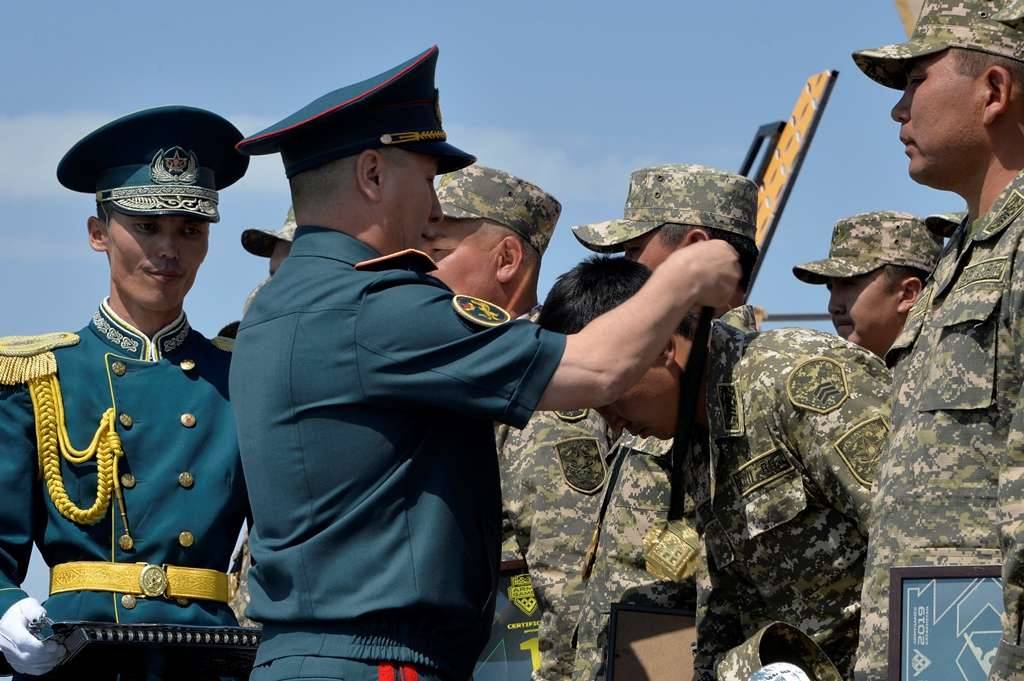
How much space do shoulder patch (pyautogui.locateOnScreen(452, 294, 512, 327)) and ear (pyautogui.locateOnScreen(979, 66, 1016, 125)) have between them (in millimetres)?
1444

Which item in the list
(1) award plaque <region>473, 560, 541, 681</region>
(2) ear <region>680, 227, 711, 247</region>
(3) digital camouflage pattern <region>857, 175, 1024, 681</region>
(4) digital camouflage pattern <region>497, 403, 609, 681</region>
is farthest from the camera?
(2) ear <region>680, 227, 711, 247</region>

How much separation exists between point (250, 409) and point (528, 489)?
2379mm

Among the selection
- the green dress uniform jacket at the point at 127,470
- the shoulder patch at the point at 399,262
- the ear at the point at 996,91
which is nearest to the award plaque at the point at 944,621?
the ear at the point at 996,91

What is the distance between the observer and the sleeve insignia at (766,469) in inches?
209

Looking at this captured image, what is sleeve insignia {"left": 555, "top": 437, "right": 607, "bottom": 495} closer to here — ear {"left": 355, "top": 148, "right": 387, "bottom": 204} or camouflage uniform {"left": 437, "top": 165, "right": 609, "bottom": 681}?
camouflage uniform {"left": 437, "top": 165, "right": 609, "bottom": 681}

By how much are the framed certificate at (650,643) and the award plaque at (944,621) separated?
1128 millimetres

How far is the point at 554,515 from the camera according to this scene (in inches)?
271

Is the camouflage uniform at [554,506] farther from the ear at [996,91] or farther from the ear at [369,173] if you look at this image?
the ear at [996,91]

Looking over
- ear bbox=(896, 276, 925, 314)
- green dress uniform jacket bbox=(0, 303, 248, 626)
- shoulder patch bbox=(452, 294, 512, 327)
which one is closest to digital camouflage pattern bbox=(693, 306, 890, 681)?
shoulder patch bbox=(452, 294, 512, 327)

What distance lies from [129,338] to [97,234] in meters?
0.43

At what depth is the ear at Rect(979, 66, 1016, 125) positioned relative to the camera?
193 inches

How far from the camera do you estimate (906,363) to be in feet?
16.2

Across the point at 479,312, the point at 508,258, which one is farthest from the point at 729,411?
the point at 508,258

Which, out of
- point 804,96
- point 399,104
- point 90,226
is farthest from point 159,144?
point 804,96
